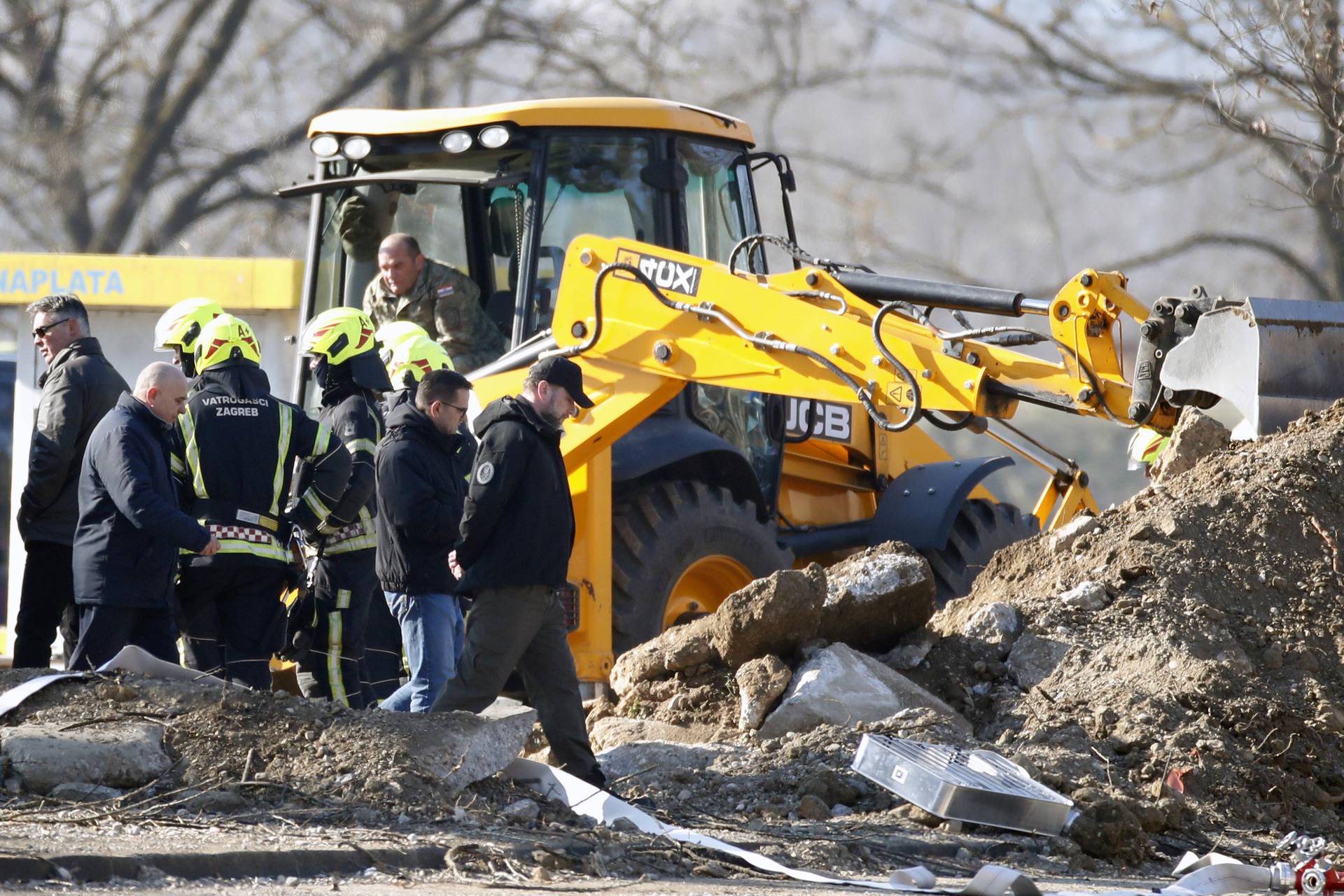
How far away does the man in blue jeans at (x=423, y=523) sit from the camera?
6828 mm

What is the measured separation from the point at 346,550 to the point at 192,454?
767mm

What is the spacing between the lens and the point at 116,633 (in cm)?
648

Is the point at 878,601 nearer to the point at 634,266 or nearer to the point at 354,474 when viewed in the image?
the point at 634,266

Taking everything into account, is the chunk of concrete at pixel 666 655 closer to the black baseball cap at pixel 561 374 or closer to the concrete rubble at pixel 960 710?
the concrete rubble at pixel 960 710

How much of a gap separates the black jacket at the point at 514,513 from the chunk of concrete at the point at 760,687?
1267 millimetres

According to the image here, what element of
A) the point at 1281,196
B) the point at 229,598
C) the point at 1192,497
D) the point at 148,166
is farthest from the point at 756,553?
the point at 148,166

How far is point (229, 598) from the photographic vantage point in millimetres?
Result: 6906

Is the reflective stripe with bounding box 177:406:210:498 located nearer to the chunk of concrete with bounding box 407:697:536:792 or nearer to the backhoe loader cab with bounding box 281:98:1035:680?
the chunk of concrete with bounding box 407:697:536:792

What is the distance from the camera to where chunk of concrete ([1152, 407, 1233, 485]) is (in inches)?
341

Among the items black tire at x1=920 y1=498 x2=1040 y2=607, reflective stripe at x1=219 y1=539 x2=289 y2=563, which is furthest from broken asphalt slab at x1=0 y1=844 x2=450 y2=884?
black tire at x1=920 y1=498 x2=1040 y2=607

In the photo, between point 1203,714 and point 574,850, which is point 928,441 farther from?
point 574,850

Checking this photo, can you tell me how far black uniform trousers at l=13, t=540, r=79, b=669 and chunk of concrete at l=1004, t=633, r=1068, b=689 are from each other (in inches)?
151

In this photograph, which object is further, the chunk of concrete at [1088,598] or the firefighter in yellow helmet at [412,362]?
the chunk of concrete at [1088,598]

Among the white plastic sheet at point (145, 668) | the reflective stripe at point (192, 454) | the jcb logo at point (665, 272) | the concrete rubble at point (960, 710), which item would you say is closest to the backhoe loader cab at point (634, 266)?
the jcb logo at point (665, 272)
